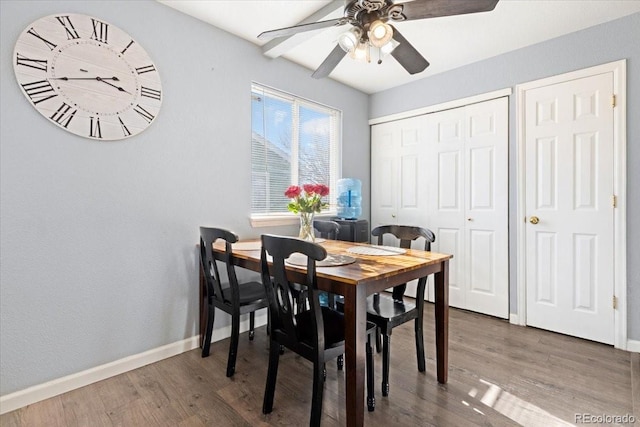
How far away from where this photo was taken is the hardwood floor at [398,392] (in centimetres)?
159

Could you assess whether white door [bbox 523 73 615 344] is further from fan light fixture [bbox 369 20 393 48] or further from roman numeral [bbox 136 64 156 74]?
roman numeral [bbox 136 64 156 74]

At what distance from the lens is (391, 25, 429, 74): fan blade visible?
185 centimetres

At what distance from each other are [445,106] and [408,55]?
1.53 m

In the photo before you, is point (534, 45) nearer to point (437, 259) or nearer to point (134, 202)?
point (437, 259)

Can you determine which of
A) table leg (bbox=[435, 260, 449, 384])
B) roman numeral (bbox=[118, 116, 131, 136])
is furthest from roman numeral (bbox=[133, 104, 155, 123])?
table leg (bbox=[435, 260, 449, 384])

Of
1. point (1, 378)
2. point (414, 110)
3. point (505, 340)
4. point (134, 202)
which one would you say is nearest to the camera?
point (1, 378)

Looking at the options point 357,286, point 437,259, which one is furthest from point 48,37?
point 437,259

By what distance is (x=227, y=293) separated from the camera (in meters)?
2.21

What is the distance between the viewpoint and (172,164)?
2262 millimetres

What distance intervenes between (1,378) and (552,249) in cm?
383

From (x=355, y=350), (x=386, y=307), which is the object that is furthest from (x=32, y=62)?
(x=386, y=307)

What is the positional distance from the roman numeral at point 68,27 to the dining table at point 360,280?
151 centimetres

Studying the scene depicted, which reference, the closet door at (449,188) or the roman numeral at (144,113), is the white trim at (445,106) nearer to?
the closet door at (449,188)

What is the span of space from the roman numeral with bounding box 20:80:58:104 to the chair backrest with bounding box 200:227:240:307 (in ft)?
3.63
